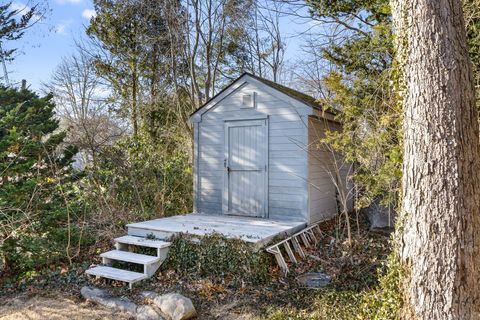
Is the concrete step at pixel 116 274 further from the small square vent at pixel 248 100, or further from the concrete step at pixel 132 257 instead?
the small square vent at pixel 248 100

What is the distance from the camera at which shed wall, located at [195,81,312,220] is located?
21.0 feet

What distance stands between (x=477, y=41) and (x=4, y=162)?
7157mm

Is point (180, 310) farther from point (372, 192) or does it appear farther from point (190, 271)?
point (372, 192)

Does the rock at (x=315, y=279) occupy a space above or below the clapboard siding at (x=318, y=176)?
below

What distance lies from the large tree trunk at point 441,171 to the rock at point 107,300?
10.3 feet

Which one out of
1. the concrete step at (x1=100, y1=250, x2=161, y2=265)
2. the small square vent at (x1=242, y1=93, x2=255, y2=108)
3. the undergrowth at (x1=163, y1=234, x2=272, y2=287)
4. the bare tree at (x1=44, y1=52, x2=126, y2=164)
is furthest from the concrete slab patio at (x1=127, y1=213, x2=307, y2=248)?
the bare tree at (x1=44, y1=52, x2=126, y2=164)

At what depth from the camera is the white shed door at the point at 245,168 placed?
677 centimetres

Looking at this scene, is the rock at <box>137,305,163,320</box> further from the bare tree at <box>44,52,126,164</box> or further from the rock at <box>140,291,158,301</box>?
the bare tree at <box>44,52,126,164</box>

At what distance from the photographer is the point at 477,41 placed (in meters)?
4.35

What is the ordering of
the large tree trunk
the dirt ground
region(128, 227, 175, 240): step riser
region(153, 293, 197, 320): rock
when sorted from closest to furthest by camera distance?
the large tree trunk
region(153, 293, 197, 320): rock
the dirt ground
region(128, 227, 175, 240): step riser

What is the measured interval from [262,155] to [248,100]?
3.78 ft

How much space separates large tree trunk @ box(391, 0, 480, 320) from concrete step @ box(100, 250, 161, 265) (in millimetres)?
3430

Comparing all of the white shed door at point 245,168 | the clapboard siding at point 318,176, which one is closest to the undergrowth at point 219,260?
the white shed door at point 245,168

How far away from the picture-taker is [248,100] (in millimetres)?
6895
